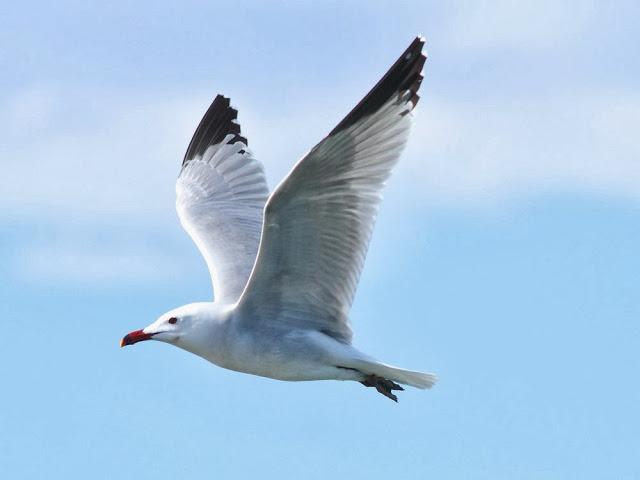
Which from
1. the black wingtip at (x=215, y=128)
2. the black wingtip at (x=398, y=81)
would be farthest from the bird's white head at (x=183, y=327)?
the black wingtip at (x=215, y=128)

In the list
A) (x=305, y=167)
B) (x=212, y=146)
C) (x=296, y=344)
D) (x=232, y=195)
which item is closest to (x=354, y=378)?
(x=296, y=344)

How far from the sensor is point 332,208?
1165cm

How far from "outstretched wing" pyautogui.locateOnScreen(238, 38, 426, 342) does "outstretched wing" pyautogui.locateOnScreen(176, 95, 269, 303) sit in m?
1.21

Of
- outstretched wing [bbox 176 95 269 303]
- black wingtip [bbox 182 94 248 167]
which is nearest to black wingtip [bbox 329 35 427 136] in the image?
outstretched wing [bbox 176 95 269 303]

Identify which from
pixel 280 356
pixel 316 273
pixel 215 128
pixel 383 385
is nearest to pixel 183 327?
pixel 280 356

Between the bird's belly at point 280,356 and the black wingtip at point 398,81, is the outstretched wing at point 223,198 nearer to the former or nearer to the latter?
the bird's belly at point 280,356

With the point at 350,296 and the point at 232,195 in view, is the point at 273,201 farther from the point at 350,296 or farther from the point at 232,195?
the point at 232,195

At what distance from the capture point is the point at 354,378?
41.0 feet

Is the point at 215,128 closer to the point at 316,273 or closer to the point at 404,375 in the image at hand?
the point at 316,273

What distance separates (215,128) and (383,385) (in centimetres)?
501

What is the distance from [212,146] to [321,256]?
15.5 feet

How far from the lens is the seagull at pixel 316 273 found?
37.7 feet

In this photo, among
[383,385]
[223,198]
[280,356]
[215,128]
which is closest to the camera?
[280,356]

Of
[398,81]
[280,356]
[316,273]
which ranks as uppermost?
[398,81]
